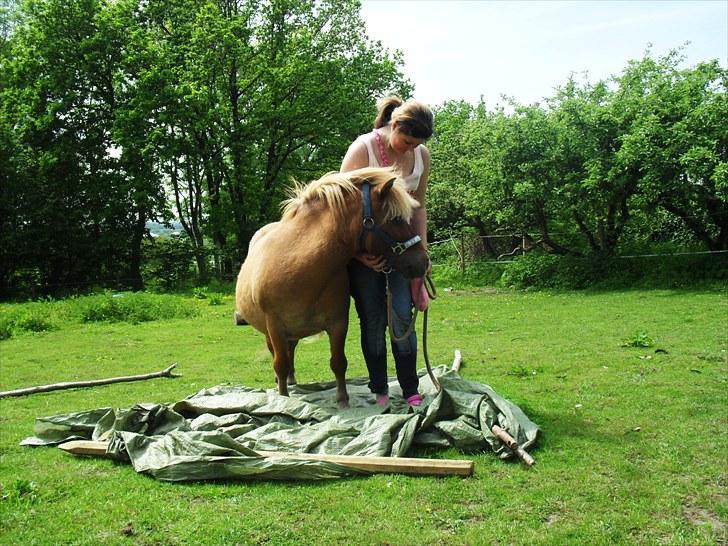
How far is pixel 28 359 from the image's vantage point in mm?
10797

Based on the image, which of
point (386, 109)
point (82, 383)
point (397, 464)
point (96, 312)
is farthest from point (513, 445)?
point (96, 312)

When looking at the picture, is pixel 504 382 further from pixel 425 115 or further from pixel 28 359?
pixel 28 359

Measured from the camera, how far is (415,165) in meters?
5.50

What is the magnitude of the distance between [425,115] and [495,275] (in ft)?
52.0

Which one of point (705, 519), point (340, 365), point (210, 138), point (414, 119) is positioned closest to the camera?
point (705, 519)

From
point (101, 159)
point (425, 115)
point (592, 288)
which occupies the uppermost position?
point (101, 159)

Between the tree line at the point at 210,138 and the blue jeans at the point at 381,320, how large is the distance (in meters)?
13.2

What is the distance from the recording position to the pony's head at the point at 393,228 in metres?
4.83

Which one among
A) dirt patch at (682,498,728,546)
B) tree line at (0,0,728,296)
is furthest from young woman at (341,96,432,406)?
tree line at (0,0,728,296)

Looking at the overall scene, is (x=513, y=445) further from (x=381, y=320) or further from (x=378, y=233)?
(x=378, y=233)

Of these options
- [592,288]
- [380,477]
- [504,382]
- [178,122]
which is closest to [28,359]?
[504,382]

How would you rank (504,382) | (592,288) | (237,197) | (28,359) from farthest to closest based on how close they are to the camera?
1. (237,197)
2. (592,288)
3. (28,359)
4. (504,382)

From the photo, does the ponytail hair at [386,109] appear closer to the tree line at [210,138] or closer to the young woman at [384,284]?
the young woman at [384,284]

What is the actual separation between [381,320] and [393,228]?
94cm
